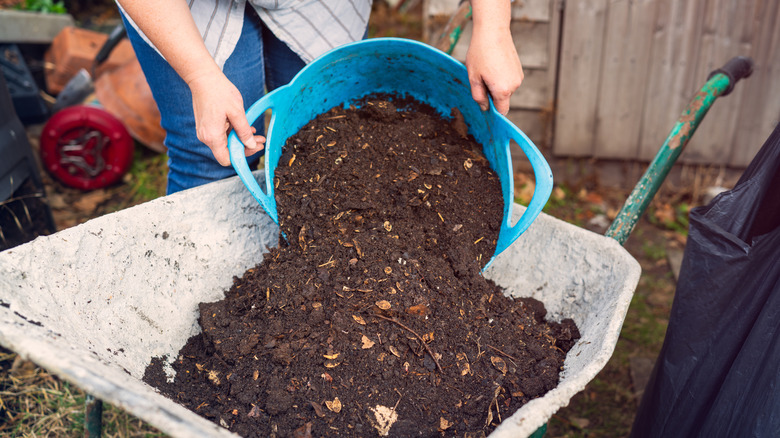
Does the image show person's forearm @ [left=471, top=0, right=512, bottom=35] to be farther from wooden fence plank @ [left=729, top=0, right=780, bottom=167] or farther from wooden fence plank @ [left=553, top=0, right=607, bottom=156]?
wooden fence plank @ [left=729, top=0, right=780, bottom=167]

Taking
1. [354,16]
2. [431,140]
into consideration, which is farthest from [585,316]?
[354,16]

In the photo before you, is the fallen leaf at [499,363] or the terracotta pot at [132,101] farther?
the terracotta pot at [132,101]

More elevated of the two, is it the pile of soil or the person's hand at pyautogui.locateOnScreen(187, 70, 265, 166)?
the person's hand at pyautogui.locateOnScreen(187, 70, 265, 166)

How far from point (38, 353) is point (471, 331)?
793 mm

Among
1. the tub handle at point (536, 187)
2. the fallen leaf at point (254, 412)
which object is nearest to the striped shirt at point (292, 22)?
the tub handle at point (536, 187)

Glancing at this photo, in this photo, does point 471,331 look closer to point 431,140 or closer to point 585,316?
point 585,316

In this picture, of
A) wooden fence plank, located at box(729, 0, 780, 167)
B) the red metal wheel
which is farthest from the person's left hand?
the red metal wheel

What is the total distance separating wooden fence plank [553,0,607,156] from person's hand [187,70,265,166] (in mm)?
2121

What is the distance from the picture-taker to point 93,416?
1122 millimetres

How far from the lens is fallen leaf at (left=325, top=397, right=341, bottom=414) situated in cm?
107

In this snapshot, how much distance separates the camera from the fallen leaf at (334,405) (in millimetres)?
1069

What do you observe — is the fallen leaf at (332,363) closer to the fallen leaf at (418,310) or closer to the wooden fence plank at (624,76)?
the fallen leaf at (418,310)

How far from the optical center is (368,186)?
1352 millimetres

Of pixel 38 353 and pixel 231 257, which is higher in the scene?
pixel 38 353
